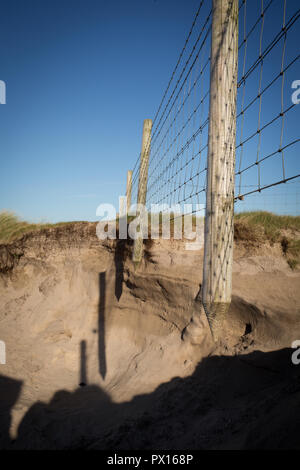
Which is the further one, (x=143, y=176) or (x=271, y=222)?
(x=143, y=176)

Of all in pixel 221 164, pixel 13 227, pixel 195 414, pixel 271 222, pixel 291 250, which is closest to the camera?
pixel 221 164

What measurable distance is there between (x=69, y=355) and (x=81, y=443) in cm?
242

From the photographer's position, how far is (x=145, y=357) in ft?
12.9

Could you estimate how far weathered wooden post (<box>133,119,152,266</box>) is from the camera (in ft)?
14.9

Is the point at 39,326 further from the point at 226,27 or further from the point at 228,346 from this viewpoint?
the point at 226,27

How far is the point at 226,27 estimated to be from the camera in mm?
1851

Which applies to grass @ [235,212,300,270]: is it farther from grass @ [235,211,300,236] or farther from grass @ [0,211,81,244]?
grass @ [0,211,81,244]

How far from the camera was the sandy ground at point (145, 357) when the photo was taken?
2182 mm

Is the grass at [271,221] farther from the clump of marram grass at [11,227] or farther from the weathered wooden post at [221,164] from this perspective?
the clump of marram grass at [11,227]

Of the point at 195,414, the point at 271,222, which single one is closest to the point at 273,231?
the point at 271,222

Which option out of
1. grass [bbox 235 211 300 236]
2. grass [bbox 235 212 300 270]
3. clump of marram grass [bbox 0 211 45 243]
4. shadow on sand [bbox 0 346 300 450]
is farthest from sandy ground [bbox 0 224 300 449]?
clump of marram grass [bbox 0 211 45 243]

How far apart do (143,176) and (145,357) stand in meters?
3.03

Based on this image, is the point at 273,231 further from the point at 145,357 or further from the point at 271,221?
the point at 145,357

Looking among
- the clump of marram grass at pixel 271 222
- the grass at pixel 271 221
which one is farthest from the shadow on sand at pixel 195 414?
the grass at pixel 271 221
